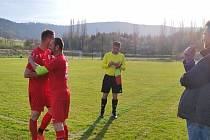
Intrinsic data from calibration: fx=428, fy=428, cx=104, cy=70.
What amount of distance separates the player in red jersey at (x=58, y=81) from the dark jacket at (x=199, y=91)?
277 cm

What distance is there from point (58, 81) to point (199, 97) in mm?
2998

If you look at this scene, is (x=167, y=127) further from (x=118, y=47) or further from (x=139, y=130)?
(x=118, y=47)

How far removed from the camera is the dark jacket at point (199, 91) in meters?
5.00

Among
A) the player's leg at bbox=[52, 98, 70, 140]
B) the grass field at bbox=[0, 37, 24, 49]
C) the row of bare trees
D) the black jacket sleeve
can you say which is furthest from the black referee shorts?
the grass field at bbox=[0, 37, 24, 49]

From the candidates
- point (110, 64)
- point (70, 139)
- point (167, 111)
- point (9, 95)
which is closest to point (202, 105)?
point (70, 139)

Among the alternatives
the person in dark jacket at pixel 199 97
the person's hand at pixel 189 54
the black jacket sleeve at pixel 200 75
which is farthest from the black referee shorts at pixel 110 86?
the black jacket sleeve at pixel 200 75

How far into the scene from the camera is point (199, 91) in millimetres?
5039

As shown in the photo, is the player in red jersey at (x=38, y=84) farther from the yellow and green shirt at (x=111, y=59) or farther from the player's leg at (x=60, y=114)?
the yellow and green shirt at (x=111, y=59)

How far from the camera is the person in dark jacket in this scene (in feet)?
16.4

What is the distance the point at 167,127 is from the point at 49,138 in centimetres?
336

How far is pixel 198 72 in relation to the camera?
503 centimetres

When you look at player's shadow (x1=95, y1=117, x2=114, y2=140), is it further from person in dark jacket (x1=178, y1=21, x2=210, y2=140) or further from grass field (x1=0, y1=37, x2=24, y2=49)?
grass field (x1=0, y1=37, x2=24, y2=49)

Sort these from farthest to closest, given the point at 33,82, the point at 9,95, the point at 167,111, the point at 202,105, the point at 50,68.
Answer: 1. the point at 9,95
2. the point at 167,111
3. the point at 33,82
4. the point at 50,68
5. the point at 202,105

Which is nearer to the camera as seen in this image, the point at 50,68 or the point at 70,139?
the point at 50,68
